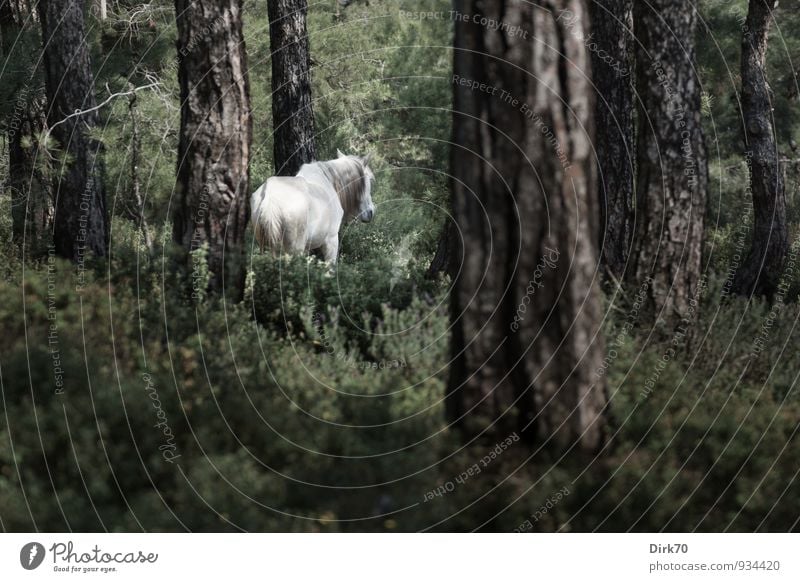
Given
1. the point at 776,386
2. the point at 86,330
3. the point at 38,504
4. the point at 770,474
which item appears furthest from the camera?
the point at 776,386

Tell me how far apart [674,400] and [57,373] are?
4.54 m

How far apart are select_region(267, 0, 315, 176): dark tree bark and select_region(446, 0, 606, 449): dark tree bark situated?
1052 cm

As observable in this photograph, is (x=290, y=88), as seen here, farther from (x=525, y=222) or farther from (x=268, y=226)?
(x=525, y=222)

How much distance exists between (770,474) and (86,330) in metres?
5.39

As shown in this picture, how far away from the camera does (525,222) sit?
19.5 feet

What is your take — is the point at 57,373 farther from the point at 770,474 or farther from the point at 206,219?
the point at 770,474

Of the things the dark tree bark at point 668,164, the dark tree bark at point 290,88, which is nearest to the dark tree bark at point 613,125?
the dark tree bark at point 668,164

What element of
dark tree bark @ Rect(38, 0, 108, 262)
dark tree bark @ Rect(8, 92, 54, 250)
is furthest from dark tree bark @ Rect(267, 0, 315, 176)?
dark tree bark @ Rect(8, 92, 54, 250)

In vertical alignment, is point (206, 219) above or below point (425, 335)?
above

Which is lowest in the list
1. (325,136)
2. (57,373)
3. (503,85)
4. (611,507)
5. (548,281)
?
(611,507)

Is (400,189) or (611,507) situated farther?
(400,189)

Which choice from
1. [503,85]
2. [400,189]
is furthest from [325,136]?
[503,85]

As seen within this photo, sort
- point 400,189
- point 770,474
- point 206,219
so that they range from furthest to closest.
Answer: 1. point 400,189
2. point 206,219
3. point 770,474

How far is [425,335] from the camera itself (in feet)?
28.0
